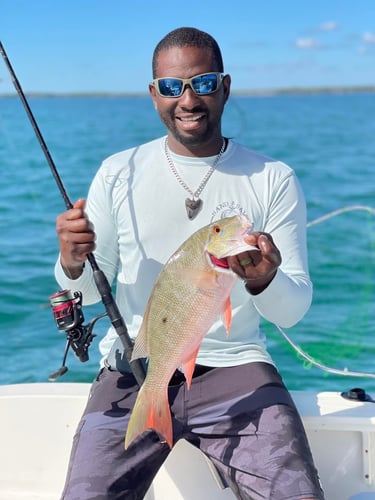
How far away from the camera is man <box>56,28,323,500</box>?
8.32ft

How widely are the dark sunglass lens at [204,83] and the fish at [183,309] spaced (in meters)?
0.93

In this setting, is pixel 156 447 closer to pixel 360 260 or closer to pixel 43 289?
pixel 43 289

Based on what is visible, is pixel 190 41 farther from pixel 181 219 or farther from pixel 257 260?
pixel 257 260

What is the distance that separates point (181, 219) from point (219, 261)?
788 mm

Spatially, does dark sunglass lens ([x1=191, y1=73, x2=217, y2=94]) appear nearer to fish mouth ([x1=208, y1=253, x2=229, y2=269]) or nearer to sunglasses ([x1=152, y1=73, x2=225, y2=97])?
sunglasses ([x1=152, y1=73, x2=225, y2=97])

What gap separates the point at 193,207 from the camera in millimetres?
2951

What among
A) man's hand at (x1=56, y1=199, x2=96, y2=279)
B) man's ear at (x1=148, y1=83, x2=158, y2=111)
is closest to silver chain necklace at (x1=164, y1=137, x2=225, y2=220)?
man's ear at (x1=148, y1=83, x2=158, y2=111)

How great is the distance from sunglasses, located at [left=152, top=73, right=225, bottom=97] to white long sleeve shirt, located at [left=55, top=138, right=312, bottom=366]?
277 mm

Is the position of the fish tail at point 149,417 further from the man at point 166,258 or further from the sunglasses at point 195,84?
the sunglasses at point 195,84

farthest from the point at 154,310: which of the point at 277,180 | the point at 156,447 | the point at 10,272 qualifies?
the point at 10,272

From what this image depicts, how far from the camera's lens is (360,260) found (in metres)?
11.1

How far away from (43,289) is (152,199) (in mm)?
6727

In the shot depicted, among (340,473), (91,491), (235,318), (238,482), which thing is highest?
(235,318)

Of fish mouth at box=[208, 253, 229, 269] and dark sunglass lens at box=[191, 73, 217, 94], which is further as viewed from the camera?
dark sunglass lens at box=[191, 73, 217, 94]
